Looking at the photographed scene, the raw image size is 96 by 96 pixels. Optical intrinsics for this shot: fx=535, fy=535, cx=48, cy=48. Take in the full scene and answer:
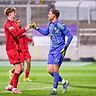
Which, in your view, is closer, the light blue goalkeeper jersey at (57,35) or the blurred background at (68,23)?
the light blue goalkeeper jersey at (57,35)

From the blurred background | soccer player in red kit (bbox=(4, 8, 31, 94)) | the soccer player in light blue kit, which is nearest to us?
the soccer player in light blue kit

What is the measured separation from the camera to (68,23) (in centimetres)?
3428

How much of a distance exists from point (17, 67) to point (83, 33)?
22.5 m

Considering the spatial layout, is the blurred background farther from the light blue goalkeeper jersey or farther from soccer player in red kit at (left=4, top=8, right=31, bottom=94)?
the light blue goalkeeper jersey

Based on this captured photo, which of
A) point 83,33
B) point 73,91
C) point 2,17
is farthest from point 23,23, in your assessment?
point 73,91

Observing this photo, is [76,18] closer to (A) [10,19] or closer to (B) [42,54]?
(B) [42,54]

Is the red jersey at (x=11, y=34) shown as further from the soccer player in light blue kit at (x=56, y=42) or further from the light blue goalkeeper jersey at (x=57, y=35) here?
the light blue goalkeeper jersey at (x=57, y=35)

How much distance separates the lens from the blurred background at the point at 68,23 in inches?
1313

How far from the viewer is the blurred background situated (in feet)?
109

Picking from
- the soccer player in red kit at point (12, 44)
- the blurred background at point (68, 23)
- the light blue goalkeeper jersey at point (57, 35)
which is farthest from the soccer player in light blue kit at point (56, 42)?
the blurred background at point (68, 23)

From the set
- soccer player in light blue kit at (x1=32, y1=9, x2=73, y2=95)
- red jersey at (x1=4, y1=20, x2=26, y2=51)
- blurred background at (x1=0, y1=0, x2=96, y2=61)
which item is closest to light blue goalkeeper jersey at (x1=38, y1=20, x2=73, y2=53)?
soccer player in light blue kit at (x1=32, y1=9, x2=73, y2=95)

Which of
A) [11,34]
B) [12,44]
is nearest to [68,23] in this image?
[12,44]

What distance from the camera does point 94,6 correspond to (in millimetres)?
35938

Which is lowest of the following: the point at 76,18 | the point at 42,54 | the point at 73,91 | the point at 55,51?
the point at 42,54
